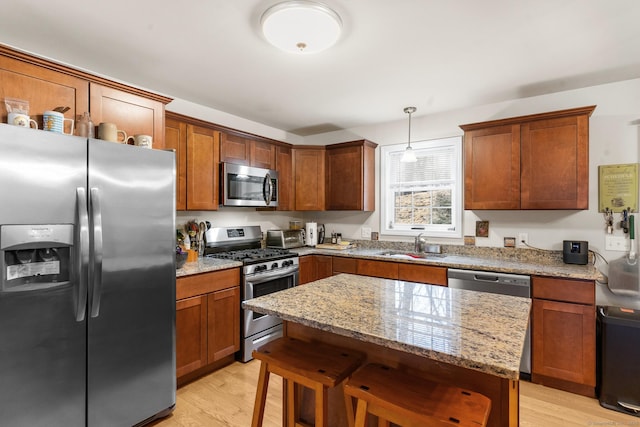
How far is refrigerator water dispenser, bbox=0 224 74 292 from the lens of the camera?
1.52 metres

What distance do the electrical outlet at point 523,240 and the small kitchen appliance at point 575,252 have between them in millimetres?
314

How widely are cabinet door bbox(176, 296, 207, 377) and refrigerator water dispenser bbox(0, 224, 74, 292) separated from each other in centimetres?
89

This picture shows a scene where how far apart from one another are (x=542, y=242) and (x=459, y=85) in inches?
65.3

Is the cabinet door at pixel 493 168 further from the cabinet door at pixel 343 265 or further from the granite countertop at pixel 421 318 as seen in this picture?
the granite countertop at pixel 421 318

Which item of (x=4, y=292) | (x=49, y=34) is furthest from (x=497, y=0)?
(x=4, y=292)

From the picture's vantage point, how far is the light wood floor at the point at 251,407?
2090 mm

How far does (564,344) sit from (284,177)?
312 centimetres

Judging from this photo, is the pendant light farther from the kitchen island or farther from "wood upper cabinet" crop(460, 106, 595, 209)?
the kitchen island

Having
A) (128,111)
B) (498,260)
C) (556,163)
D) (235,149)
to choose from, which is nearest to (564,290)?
(498,260)

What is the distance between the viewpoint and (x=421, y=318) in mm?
1349

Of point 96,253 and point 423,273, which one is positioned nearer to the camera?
point 96,253

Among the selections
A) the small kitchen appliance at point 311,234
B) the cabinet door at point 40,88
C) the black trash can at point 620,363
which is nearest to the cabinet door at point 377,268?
the small kitchen appliance at point 311,234

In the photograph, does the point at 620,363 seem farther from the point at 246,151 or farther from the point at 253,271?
the point at 246,151

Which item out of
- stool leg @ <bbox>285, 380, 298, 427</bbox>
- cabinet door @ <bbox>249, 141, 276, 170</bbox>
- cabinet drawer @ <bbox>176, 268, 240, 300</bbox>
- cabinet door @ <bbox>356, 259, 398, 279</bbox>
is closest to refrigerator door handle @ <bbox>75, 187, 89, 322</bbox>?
cabinet drawer @ <bbox>176, 268, 240, 300</bbox>
